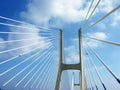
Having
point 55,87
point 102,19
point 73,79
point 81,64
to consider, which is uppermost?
point 102,19

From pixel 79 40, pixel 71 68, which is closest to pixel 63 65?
pixel 71 68

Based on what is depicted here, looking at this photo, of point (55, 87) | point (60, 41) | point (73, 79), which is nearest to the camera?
point (55, 87)

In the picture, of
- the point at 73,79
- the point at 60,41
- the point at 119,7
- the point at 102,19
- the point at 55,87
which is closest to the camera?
the point at 119,7

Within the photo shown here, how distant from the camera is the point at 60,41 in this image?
16.2 meters

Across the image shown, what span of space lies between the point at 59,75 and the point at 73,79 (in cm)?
1285

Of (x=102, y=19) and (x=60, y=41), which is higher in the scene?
(x=102, y=19)

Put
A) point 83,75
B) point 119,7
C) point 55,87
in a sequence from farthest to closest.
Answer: point 83,75
point 55,87
point 119,7

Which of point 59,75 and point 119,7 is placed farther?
point 59,75

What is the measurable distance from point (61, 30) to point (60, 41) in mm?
764

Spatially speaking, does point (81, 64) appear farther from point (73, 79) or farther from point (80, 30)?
point (73, 79)

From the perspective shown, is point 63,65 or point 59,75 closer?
point 59,75

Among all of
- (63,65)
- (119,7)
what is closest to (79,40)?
(63,65)

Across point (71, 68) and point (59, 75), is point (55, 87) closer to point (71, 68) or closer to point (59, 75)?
point (59, 75)

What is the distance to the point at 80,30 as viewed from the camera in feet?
51.9
